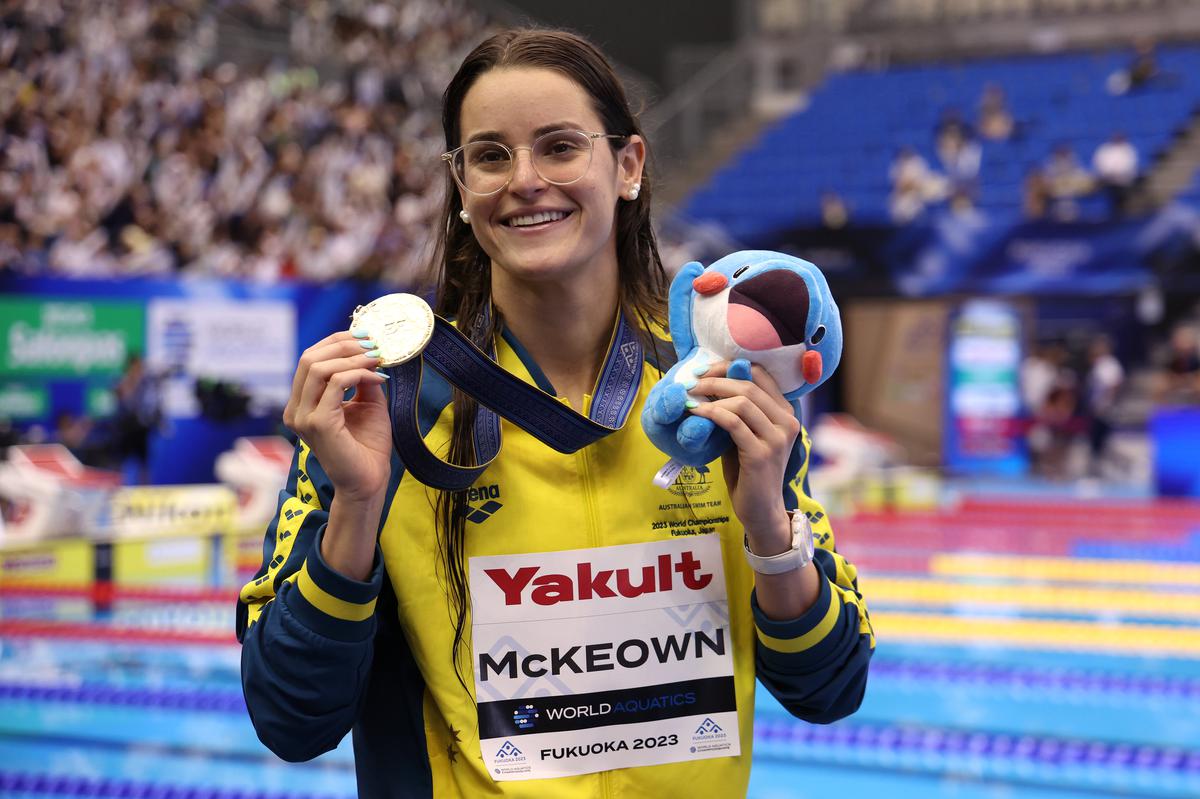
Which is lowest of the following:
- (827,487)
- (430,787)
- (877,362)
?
(430,787)

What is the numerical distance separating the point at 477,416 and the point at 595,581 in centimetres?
23

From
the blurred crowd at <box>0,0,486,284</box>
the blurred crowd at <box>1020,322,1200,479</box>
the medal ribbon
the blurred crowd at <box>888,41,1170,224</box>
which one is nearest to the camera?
the medal ribbon

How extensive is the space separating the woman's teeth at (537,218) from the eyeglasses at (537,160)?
1.4 inches

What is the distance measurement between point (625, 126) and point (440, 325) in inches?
13.0

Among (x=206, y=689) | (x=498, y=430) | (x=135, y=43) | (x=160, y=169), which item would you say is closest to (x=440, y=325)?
(x=498, y=430)

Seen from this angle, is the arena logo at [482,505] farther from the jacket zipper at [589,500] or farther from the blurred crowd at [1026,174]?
the blurred crowd at [1026,174]

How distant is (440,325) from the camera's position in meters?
1.48

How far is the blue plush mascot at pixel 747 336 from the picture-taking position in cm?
138

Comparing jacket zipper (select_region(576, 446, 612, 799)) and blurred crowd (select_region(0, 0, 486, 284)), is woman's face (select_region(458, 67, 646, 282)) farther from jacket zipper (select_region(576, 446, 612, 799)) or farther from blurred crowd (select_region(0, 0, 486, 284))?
blurred crowd (select_region(0, 0, 486, 284))

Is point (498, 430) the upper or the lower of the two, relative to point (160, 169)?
lower

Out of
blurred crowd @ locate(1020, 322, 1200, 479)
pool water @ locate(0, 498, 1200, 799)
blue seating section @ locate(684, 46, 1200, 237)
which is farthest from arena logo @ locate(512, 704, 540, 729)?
blue seating section @ locate(684, 46, 1200, 237)

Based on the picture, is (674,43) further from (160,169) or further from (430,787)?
(430,787)

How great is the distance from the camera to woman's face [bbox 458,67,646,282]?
58.5 inches

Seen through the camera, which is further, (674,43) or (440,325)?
(674,43)
